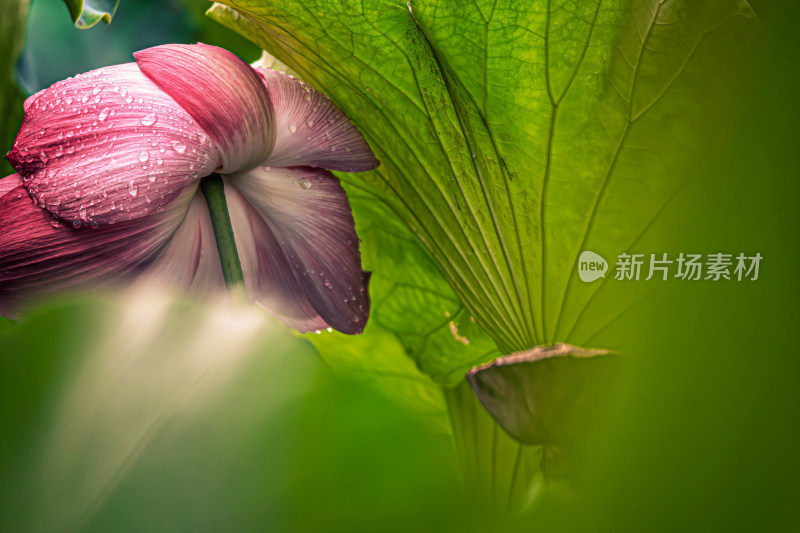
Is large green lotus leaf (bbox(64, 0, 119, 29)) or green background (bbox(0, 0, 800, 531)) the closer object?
green background (bbox(0, 0, 800, 531))

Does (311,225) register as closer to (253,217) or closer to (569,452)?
(253,217)

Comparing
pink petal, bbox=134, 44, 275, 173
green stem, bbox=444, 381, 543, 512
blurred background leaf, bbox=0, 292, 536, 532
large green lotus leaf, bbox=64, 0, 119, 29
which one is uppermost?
large green lotus leaf, bbox=64, 0, 119, 29

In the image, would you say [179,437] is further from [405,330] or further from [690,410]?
[405,330]

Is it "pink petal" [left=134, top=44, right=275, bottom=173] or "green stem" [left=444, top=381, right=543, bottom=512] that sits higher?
"pink petal" [left=134, top=44, right=275, bottom=173]

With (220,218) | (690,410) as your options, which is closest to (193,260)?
(220,218)

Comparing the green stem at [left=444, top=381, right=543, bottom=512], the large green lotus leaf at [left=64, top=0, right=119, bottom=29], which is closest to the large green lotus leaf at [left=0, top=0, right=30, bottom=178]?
the large green lotus leaf at [left=64, top=0, right=119, bottom=29]

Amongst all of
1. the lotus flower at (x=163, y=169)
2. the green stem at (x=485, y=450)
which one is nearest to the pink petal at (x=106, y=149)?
the lotus flower at (x=163, y=169)

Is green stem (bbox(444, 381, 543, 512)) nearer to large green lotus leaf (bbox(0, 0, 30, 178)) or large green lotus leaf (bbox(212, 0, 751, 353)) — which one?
large green lotus leaf (bbox(212, 0, 751, 353))
